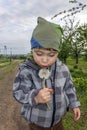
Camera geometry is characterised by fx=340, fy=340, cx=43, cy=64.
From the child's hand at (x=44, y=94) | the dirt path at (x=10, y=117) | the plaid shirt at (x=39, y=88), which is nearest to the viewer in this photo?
the child's hand at (x=44, y=94)

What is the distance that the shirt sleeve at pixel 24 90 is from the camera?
318cm

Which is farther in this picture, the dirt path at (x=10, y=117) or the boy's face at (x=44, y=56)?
the dirt path at (x=10, y=117)

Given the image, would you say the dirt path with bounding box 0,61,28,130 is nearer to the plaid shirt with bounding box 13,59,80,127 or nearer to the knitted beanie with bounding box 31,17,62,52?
the plaid shirt with bounding box 13,59,80,127

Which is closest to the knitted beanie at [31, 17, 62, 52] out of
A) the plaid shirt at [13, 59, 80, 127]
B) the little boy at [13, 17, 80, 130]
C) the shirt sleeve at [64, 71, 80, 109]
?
the little boy at [13, 17, 80, 130]

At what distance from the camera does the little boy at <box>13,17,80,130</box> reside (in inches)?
128

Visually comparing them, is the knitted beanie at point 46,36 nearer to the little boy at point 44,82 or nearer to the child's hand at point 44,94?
the little boy at point 44,82

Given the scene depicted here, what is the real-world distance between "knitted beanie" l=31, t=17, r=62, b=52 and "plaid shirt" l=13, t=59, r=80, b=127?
0.86 feet

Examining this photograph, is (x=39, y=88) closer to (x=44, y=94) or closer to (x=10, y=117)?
(x=44, y=94)

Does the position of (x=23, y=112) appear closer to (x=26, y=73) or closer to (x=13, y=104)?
(x=26, y=73)

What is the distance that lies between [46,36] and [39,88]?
521 millimetres

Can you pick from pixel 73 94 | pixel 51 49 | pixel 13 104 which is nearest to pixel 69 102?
pixel 73 94

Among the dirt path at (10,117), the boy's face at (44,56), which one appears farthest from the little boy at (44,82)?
the dirt path at (10,117)

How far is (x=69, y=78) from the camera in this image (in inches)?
142

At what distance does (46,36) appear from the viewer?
326cm
